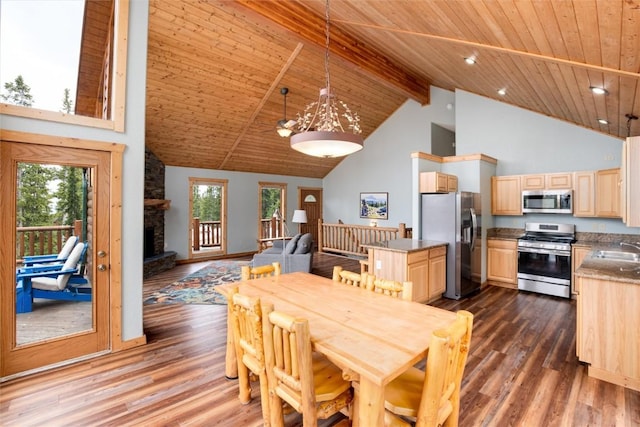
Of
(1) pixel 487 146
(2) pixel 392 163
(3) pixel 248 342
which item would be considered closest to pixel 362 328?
(3) pixel 248 342

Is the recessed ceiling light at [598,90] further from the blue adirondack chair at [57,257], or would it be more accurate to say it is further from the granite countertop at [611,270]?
the blue adirondack chair at [57,257]

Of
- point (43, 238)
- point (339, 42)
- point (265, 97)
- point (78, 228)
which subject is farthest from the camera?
point (265, 97)

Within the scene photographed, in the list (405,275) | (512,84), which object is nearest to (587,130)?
(512,84)

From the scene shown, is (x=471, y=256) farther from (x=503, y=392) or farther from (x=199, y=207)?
(x=199, y=207)

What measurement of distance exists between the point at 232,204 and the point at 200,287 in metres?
3.77

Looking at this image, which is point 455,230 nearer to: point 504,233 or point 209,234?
point 504,233

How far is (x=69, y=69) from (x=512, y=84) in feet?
18.6

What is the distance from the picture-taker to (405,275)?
13.4 feet

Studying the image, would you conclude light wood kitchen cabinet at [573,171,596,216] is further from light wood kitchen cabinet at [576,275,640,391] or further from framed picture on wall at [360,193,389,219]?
framed picture on wall at [360,193,389,219]

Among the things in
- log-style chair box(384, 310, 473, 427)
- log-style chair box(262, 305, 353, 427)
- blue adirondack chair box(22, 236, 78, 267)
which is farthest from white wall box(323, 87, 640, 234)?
blue adirondack chair box(22, 236, 78, 267)

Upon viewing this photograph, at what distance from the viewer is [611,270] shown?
109 inches

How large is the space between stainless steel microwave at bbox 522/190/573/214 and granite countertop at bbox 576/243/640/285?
2.17 meters

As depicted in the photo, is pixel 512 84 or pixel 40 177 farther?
pixel 512 84

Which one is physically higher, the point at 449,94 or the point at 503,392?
the point at 449,94
